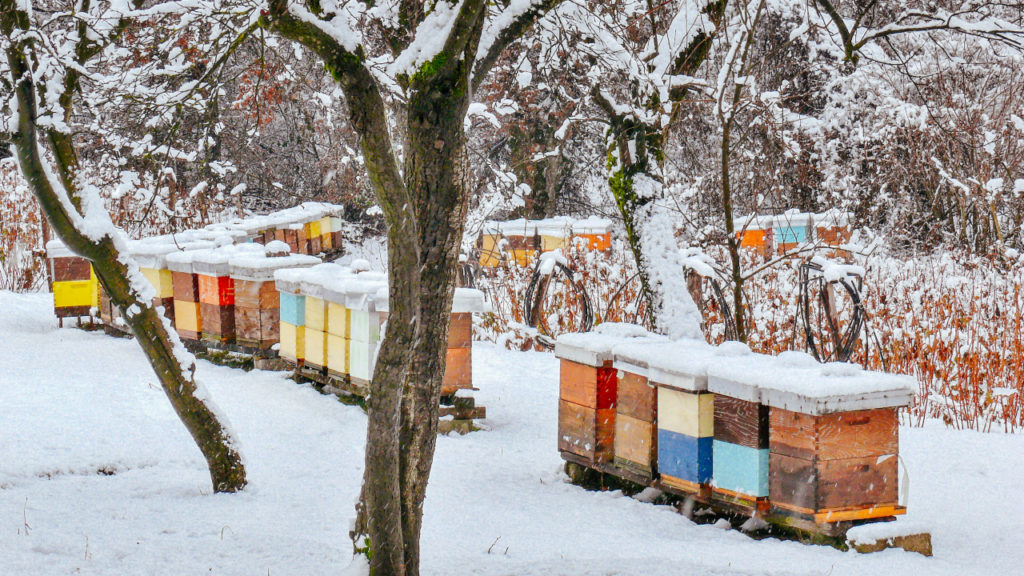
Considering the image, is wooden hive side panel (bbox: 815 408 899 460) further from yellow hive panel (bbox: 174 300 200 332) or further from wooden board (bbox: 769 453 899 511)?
yellow hive panel (bbox: 174 300 200 332)

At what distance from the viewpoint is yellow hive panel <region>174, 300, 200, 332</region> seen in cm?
879

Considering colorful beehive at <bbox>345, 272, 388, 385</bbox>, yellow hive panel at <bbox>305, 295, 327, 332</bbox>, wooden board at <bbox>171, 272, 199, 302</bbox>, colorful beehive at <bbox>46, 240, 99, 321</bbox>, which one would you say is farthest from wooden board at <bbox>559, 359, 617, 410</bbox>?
colorful beehive at <bbox>46, 240, 99, 321</bbox>

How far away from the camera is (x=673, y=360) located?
4.82 metres

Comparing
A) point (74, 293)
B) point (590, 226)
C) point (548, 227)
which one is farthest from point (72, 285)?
point (590, 226)

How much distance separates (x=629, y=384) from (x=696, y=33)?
2500 mm

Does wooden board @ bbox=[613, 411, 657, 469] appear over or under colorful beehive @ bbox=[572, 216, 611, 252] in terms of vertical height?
under

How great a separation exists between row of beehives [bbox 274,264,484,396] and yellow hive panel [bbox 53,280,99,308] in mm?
3374

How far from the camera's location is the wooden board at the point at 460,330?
6.68m

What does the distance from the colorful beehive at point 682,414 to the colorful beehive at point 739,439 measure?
6cm

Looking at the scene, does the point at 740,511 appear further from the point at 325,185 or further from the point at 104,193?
the point at 325,185

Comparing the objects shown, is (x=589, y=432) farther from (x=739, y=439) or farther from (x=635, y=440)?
(x=739, y=439)

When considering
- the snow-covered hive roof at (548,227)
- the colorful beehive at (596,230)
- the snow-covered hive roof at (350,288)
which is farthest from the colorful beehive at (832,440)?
the colorful beehive at (596,230)

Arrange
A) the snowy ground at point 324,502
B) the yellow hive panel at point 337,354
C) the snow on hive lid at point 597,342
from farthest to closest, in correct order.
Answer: the yellow hive panel at point 337,354 → the snow on hive lid at point 597,342 → the snowy ground at point 324,502

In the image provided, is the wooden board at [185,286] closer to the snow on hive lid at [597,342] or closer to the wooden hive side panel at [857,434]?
the snow on hive lid at [597,342]
